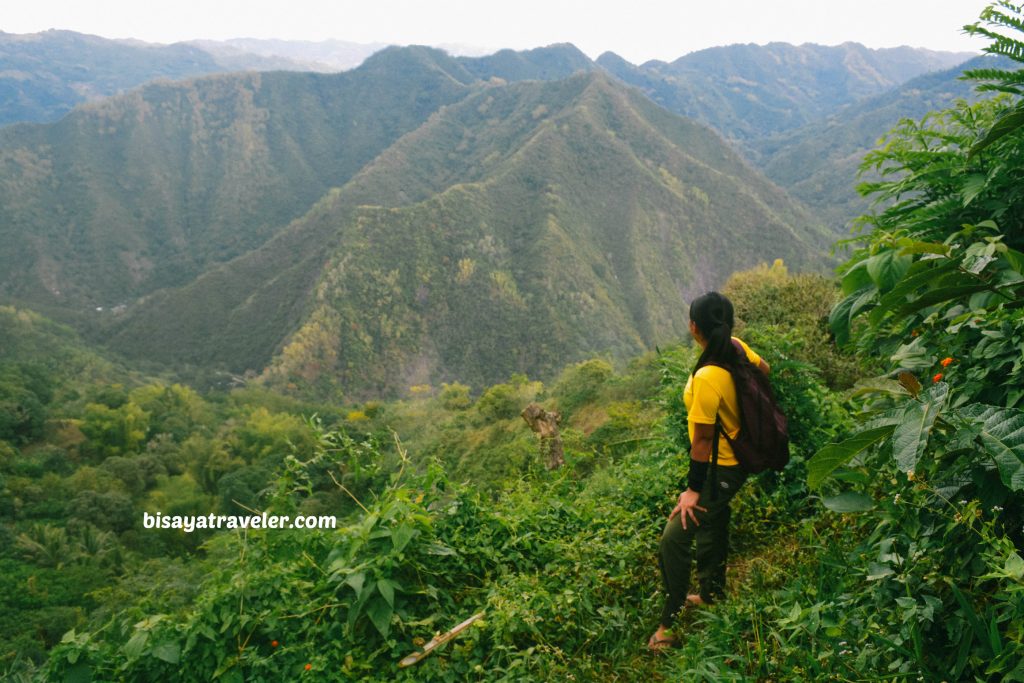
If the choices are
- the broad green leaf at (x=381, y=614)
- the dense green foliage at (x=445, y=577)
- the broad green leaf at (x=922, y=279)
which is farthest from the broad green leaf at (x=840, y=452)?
the broad green leaf at (x=381, y=614)

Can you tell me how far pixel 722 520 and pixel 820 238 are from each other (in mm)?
89643

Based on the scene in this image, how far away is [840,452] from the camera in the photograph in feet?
3.41

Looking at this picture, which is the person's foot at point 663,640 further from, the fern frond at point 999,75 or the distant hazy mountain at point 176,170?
the distant hazy mountain at point 176,170

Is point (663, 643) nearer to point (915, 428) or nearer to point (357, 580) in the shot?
point (357, 580)

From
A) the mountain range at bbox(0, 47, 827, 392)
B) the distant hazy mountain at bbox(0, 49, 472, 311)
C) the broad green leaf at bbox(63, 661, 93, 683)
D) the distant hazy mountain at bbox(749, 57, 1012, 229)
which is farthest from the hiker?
the distant hazy mountain at bbox(749, 57, 1012, 229)

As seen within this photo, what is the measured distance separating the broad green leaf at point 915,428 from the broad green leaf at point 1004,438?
0.29 feet

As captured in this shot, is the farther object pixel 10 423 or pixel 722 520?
pixel 10 423

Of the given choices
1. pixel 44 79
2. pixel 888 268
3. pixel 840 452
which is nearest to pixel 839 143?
pixel 888 268

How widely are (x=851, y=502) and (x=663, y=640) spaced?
1332mm

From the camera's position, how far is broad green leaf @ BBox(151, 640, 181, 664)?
2.54 metres

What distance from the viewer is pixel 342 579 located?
2686mm

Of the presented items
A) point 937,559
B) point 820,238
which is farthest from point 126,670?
point 820,238

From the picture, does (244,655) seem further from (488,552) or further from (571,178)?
(571,178)

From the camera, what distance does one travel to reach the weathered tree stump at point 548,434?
486 cm
